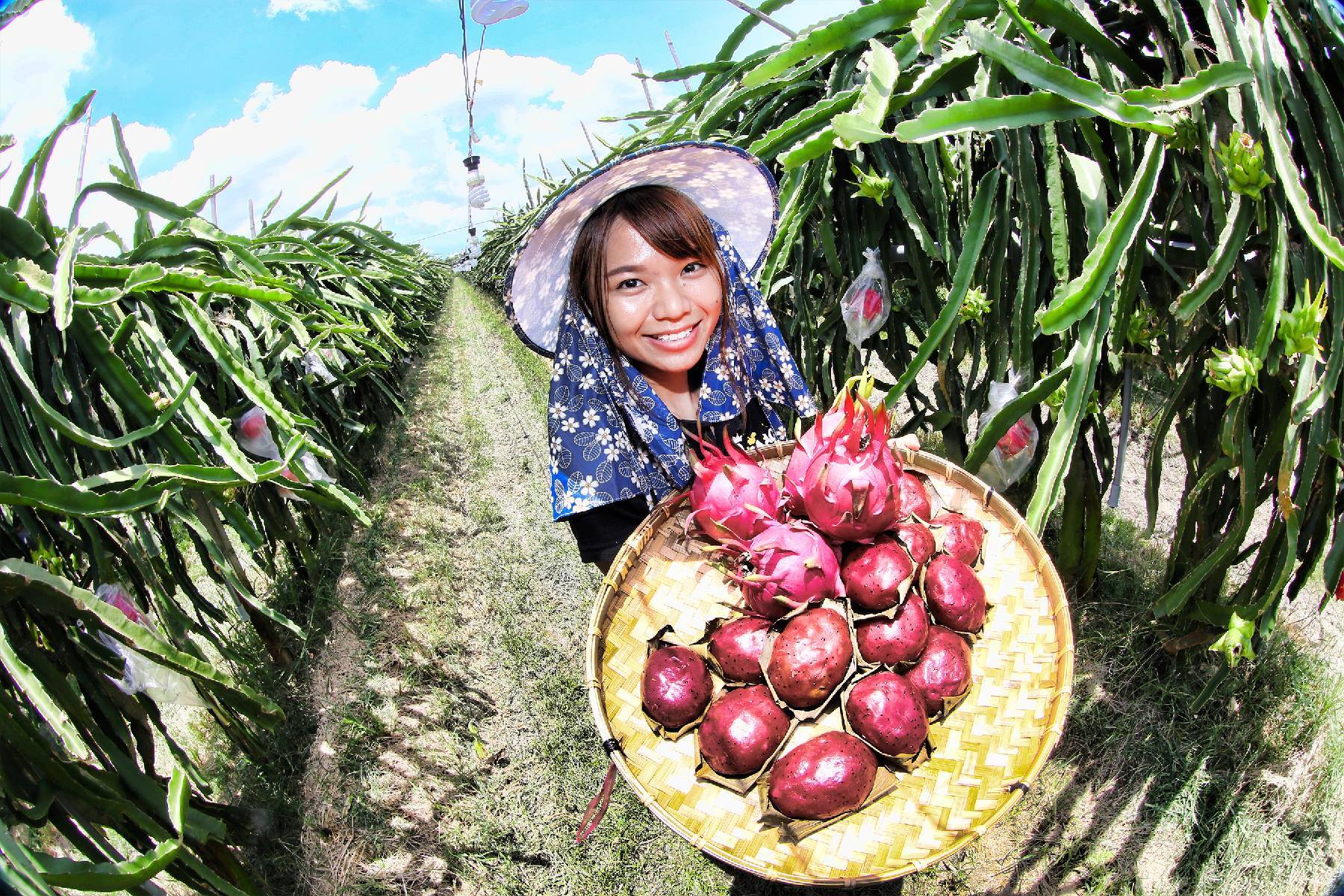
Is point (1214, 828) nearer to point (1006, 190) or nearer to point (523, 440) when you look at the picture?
point (1006, 190)

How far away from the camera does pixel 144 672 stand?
1.44 meters

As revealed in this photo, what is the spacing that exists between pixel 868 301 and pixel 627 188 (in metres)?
0.63

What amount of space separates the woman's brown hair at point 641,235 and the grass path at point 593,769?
138cm

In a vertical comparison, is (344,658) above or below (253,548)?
below

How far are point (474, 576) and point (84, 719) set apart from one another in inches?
88.4

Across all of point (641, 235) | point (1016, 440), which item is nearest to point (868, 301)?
point (1016, 440)

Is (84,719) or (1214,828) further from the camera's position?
(1214,828)

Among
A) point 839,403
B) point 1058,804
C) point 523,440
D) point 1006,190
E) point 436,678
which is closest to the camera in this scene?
point 839,403

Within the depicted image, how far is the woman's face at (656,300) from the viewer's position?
1.61 meters

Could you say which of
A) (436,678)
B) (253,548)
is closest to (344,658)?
(436,678)

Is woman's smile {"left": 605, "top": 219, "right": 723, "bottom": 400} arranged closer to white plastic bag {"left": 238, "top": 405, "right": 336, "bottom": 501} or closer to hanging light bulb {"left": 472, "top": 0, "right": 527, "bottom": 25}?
white plastic bag {"left": 238, "top": 405, "right": 336, "bottom": 501}

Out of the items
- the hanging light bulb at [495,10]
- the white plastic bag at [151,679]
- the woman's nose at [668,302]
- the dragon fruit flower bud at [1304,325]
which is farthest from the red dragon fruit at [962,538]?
the hanging light bulb at [495,10]

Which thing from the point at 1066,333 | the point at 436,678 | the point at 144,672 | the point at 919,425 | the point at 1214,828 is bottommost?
the point at 1214,828

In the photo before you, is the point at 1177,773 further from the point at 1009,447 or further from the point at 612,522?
the point at 612,522
